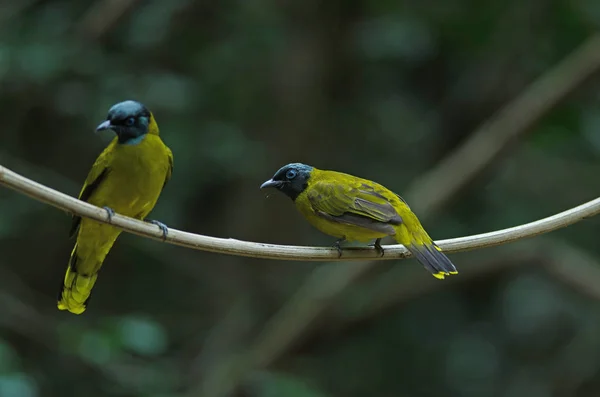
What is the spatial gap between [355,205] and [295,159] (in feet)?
11.2

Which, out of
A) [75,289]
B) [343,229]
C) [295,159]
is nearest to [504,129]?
[295,159]

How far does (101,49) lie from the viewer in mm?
6125

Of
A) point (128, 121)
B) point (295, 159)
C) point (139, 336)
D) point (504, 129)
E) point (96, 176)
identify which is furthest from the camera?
point (295, 159)

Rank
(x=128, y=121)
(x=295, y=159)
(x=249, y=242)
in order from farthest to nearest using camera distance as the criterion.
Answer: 1. (x=295, y=159)
2. (x=128, y=121)
3. (x=249, y=242)

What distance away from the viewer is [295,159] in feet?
23.2

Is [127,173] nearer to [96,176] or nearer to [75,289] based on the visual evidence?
[96,176]

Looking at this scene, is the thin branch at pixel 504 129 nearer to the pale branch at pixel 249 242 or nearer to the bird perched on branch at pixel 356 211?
the bird perched on branch at pixel 356 211

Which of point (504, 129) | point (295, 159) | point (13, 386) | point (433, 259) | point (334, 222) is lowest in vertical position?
point (13, 386)

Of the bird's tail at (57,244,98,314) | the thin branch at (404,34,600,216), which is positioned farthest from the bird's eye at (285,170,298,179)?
the thin branch at (404,34,600,216)

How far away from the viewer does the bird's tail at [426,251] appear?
3.40 meters

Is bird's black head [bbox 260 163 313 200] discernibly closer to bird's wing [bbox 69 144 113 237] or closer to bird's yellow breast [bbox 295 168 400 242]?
bird's yellow breast [bbox 295 168 400 242]

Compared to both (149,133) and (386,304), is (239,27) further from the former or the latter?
(149,133)

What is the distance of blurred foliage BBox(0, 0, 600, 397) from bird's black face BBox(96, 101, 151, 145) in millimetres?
2053

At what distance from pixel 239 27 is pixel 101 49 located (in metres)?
1.20
